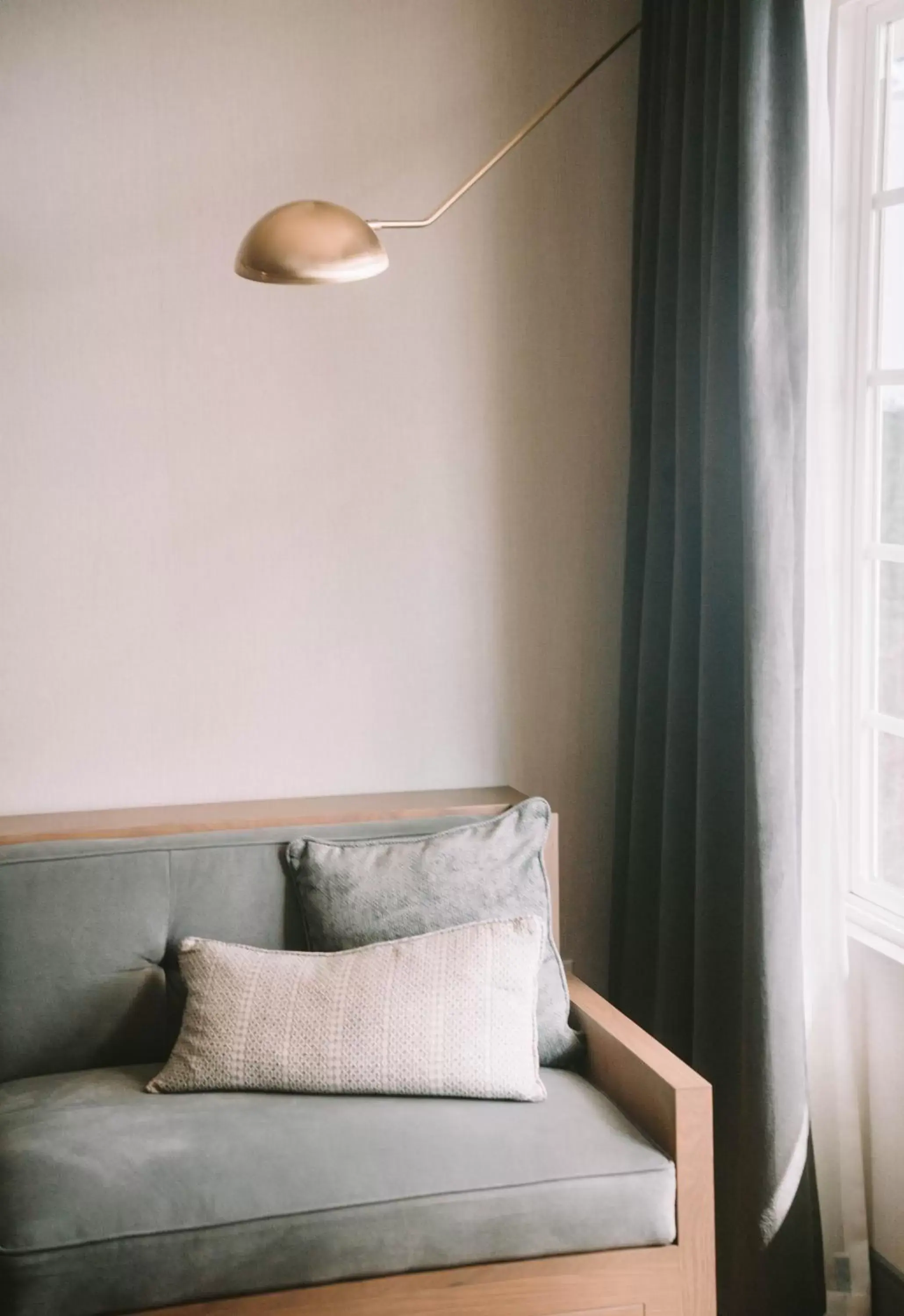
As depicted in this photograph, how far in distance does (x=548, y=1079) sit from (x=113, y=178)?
1.87 metres

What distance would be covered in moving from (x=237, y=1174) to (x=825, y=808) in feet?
3.54

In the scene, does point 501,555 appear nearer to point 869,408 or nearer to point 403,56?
point 869,408

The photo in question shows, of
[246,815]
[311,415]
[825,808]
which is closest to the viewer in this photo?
[825,808]

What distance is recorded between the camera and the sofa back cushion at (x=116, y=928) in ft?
7.03

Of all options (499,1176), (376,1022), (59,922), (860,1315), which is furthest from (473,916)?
(860,1315)

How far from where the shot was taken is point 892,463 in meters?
2.12

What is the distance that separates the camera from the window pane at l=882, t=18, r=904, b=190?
2.08m


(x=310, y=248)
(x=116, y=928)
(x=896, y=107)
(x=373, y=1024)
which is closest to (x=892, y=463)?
(x=896, y=107)

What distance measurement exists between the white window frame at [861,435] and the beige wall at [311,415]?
667 mm

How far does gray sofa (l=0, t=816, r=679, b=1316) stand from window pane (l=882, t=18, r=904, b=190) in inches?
62.4

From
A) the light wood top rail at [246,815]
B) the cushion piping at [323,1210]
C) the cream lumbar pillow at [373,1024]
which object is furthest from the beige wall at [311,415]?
the cushion piping at [323,1210]

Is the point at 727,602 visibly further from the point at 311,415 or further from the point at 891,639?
the point at 311,415

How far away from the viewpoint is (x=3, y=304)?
2.43 metres

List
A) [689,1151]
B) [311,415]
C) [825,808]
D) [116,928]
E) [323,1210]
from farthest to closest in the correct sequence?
1. [311,415]
2. [116,928]
3. [825,808]
4. [689,1151]
5. [323,1210]
